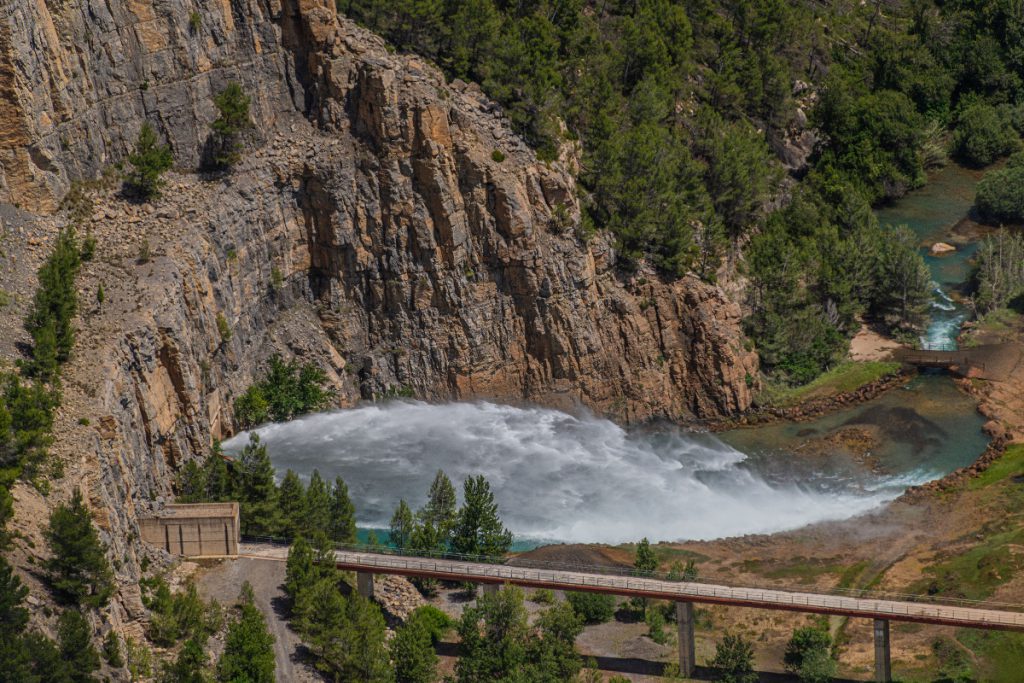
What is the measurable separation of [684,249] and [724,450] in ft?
55.0

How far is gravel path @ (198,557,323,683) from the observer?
3381 inches

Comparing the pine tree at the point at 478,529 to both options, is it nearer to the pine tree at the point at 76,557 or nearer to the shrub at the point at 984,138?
the pine tree at the point at 76,557

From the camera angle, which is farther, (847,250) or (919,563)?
(847,250)

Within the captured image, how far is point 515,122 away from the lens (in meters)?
121

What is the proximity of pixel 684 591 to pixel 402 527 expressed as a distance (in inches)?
741

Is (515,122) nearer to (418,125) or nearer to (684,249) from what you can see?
(418,125)

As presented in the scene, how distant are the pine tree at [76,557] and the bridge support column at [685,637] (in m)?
33.0

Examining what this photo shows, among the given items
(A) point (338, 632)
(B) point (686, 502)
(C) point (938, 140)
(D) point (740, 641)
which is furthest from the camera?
(C) point (938, 140)

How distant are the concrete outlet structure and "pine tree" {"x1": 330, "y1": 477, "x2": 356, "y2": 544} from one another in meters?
7.16

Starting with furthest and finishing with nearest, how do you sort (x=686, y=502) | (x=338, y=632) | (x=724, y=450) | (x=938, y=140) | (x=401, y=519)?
(x=938, y=140) < (x=724, y=450) < (x=686, y=502) < (x=401, y=519) < (x=338, y=632)

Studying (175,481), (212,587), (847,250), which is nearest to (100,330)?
(175,481)

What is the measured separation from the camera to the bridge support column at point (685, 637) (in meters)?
91.9

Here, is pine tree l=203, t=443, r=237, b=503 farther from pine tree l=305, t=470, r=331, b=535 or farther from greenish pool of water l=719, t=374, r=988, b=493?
greenish pool of water l=719, t=374, r=988, b=493

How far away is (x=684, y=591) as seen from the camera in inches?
3627
